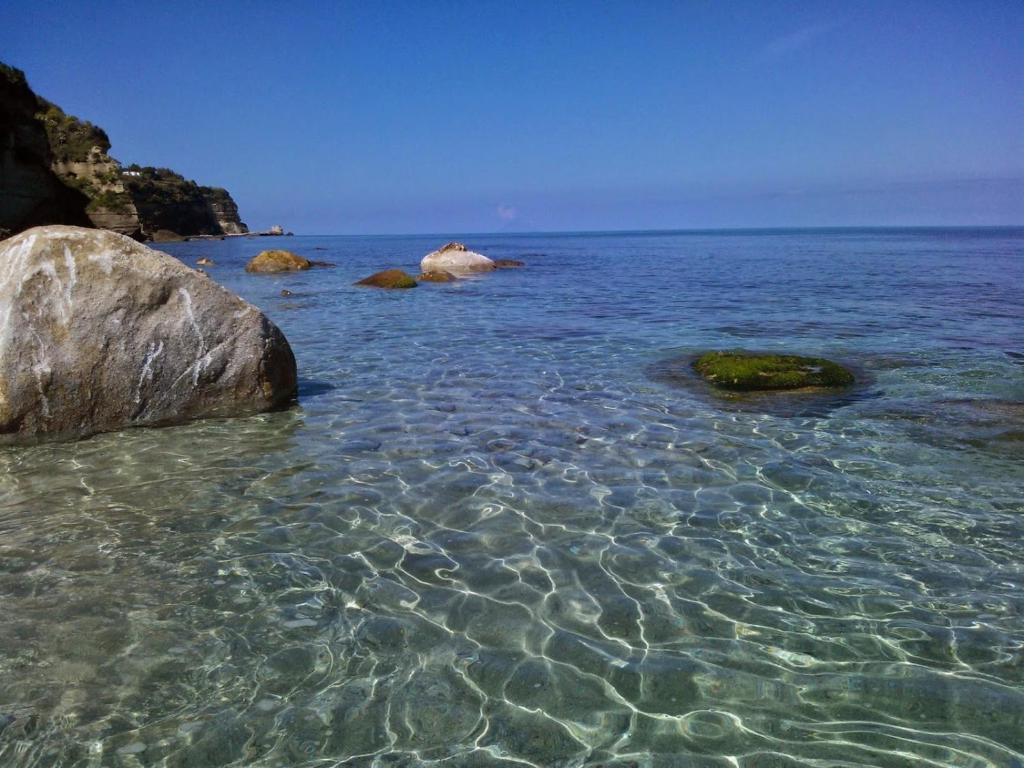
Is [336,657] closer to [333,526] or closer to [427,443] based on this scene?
[333,526]

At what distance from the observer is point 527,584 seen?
4.64 m

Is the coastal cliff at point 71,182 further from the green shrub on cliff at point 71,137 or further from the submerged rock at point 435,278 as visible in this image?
the submerged rock at point 435,278

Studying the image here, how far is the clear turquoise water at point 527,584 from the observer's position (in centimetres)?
331

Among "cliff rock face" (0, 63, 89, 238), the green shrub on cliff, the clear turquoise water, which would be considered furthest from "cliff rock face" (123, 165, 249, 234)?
the clear turquoise water

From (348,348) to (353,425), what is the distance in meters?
5.50

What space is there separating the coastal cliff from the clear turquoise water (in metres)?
29.6

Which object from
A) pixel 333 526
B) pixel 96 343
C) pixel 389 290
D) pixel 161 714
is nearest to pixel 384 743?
pixel 161 714

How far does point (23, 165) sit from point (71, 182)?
25660 mm

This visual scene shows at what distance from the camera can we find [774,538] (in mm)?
5219

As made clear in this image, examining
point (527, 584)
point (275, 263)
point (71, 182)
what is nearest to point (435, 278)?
point (275, 263)

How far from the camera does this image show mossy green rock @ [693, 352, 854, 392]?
9.84 meters

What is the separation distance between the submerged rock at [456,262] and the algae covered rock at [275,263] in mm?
7001

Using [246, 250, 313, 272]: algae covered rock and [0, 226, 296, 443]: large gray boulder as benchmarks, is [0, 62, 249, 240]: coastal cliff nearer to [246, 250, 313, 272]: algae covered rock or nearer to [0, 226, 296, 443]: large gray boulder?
[246, 250, 313, 272]: algae covered rock

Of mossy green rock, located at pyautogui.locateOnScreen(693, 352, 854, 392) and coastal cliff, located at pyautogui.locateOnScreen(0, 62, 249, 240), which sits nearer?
mossy green rock, located at pyautogui.locateOnScreen(693, 352, 854, 392)
